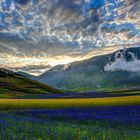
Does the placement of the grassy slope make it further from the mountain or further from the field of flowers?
the field of flowers

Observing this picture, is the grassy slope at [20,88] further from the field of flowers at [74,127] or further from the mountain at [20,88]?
the field of flowers at [74,127]

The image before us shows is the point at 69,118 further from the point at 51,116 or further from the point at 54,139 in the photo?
the point at 54,139

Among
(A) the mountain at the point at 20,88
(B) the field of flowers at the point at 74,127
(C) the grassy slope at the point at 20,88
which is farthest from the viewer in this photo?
(C) the grassy slope at the point at 20,88

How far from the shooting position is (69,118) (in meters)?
27.6

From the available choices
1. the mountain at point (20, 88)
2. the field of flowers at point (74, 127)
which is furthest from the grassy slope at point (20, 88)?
the field of flowers at point (74, 127)

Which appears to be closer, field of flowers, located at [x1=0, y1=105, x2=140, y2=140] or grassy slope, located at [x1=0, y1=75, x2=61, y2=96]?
field of flowers, located at [x1=0, y1=105, x2=140, y2=140]

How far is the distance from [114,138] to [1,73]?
19074 cm

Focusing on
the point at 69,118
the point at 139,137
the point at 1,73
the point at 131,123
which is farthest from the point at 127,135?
the point at 1,73

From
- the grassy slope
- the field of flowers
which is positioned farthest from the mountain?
the field of flowers

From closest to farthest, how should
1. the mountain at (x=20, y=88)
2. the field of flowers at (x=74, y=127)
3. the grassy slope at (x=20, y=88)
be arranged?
1. the field of flowers at (x=74, y=127)
2. the mountain at (x=20, y=88)
3. the grassy slope at (x=20, y=88)

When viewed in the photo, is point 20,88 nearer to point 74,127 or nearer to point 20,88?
point 20,88

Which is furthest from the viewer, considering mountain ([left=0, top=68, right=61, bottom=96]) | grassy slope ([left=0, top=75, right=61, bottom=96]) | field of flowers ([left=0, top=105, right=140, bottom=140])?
grassy slope ([left=0, top=75, right=61, bottom=96])

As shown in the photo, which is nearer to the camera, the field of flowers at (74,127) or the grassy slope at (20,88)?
the field of flowers at (74,127)

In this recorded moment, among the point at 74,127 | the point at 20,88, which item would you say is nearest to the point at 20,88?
the point at 20,88
